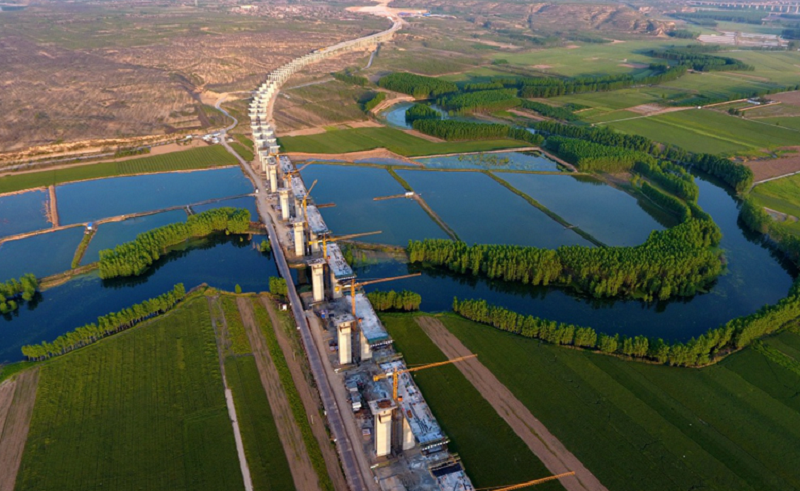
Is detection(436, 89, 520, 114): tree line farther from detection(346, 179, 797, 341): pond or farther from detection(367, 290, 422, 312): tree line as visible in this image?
detection(367, 290, 422, 312): tree line

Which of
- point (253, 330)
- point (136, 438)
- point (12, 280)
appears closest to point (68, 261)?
point (12, 280)

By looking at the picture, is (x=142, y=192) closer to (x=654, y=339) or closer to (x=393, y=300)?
(x=393, y=300)

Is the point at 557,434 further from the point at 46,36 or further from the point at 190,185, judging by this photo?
the point at 46,36

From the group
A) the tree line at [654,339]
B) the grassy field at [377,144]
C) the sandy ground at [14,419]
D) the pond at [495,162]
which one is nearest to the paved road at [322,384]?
the tree line at [654,339]

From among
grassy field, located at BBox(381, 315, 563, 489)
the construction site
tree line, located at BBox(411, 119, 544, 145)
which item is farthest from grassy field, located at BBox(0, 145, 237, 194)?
grassy field, located at BBox(381, 315, 563, 489)

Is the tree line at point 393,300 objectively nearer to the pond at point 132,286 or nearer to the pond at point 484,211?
the pond at point 132,286

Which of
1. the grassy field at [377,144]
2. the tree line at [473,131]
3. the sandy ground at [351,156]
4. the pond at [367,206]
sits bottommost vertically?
the pond at [367,206]
